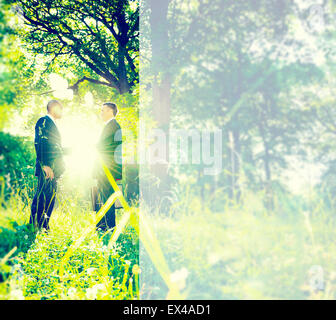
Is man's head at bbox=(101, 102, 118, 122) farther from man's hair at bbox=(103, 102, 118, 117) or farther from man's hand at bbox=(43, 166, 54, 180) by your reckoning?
man's hand at bbox=(43, 166, 54, 180)

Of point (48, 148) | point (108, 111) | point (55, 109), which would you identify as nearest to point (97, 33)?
point (108, 111)

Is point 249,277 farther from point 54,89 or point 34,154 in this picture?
point 54,89

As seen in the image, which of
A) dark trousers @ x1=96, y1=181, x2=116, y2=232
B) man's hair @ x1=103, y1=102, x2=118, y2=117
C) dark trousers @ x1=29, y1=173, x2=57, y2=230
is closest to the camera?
dark trousers @ x1=29, y1=173, x2=57, y2=230

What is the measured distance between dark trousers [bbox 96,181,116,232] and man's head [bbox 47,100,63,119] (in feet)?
3.61

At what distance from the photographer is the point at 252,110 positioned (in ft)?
9.71

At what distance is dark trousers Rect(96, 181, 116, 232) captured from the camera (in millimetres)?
4027

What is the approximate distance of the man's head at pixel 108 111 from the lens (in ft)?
14.1

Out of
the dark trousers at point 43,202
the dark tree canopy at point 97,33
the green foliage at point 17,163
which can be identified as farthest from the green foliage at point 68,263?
the dark tree canopy at point 97,33

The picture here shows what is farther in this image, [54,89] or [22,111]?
[54,89]

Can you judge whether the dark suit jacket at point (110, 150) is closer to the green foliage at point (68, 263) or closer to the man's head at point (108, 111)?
the man's head at point (108, 111)

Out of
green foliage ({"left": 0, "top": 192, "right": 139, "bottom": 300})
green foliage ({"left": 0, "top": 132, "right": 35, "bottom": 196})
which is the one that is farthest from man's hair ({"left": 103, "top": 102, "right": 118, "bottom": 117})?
green foliage ({"left": 0, "top": 192, "right": 139, "bottom": 300})
